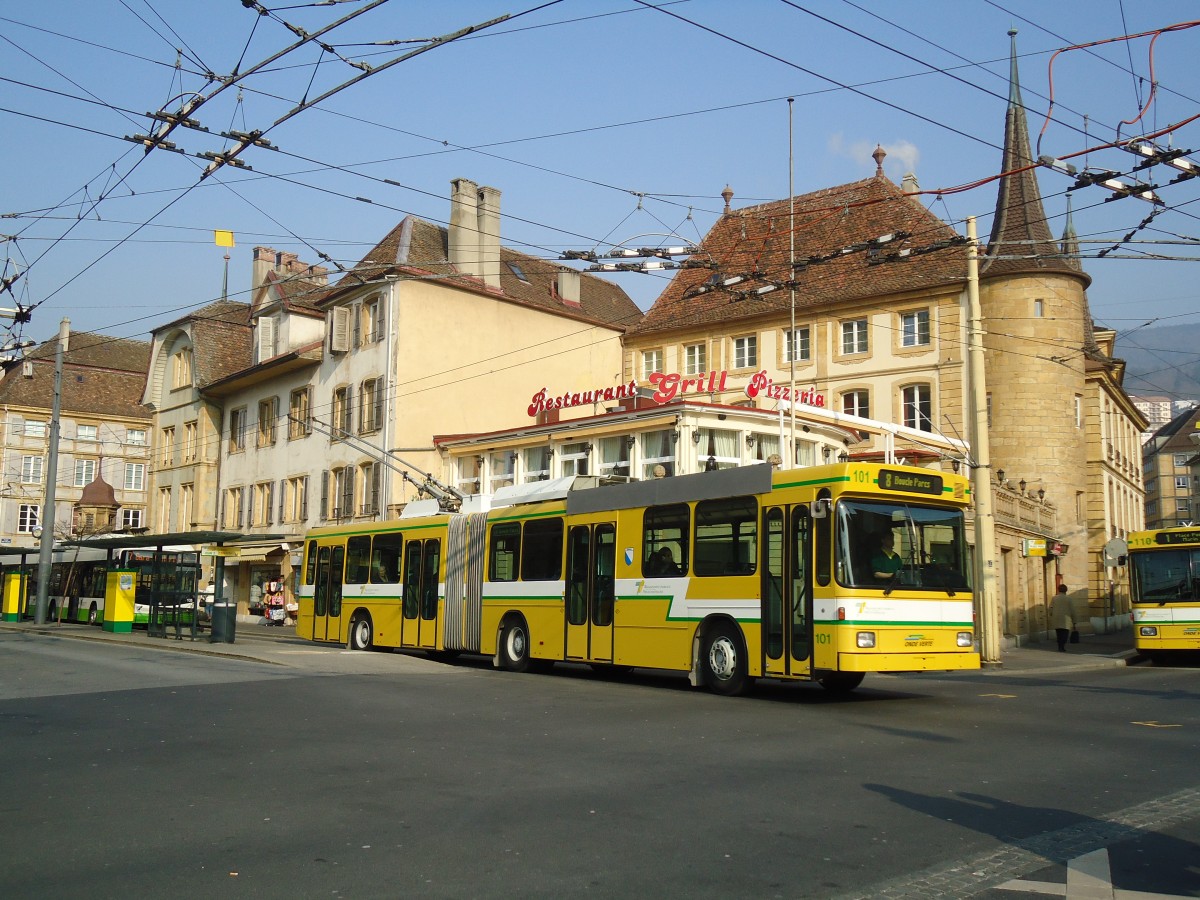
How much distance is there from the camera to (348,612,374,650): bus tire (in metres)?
24.5

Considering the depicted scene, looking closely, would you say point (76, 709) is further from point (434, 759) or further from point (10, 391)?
point (10, 391)

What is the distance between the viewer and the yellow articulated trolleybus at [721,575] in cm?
1419

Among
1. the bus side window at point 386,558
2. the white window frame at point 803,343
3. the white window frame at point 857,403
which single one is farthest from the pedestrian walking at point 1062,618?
the bus side window at point 386,558

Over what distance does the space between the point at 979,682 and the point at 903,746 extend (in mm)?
9714

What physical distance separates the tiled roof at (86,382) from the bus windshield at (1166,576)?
60.8m

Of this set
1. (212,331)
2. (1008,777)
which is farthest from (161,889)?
(212,331)

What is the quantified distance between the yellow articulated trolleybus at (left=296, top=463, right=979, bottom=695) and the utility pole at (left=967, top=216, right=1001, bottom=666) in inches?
293

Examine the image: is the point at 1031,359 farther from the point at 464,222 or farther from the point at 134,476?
Answer: the point at 134,476

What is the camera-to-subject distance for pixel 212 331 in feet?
178

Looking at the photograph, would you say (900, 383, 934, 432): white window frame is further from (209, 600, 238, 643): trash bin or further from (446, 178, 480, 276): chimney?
(209, 600, 238, 643): trash bin

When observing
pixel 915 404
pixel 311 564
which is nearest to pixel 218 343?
pixel 311 564

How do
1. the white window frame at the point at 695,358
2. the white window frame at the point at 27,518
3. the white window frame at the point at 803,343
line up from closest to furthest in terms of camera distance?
the white window frame at the point at 803,343, the white window frame at the point at 695,358, the white window frame at the point at 27,518

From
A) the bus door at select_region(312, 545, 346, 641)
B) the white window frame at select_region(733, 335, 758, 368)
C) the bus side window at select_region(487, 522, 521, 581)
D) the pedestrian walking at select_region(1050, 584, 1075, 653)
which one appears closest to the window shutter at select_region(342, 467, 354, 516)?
the white window frame at select_region(733, 335, 758, 368)

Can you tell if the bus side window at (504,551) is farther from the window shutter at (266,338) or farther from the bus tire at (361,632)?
the window shutter at (266,338)
